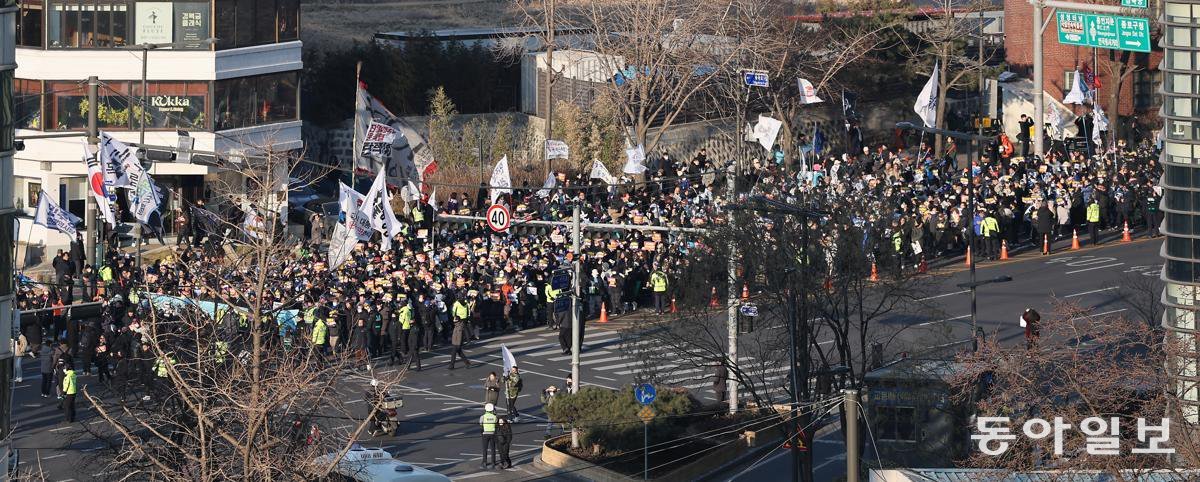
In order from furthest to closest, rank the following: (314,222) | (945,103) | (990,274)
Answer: (945,103) < (314,222) < (990,274)

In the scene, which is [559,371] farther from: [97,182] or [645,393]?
[97,182]

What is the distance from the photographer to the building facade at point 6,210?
896 inches

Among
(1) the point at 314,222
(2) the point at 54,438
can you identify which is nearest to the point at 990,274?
(1) the point at 314,222

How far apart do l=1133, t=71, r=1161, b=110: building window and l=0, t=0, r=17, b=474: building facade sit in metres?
54.9

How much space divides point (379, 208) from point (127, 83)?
1476 cm

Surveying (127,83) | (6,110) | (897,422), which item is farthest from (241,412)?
(127,83)

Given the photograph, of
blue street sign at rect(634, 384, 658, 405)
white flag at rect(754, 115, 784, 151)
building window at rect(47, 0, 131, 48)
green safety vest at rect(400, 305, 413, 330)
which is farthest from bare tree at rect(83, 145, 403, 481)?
building window at rect(47, 0, 131, 48)

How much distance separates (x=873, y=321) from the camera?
47125mm

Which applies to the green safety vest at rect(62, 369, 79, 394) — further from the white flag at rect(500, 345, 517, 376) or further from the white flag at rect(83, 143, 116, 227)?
the white flag at rect(500, 345, 517, 376)

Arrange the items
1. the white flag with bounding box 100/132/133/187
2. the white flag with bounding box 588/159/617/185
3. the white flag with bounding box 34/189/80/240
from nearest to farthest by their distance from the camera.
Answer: the white flag with bounding box 34/189/80/240
the white flag with bounding box 100/132/133/187
the white flag with bounding box 588/159/617/185

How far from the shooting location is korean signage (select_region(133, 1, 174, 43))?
2314 inches

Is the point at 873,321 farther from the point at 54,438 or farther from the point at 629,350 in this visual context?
the point at 54,438

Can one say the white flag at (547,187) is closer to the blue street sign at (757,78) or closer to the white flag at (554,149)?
the white flag at (554,149)

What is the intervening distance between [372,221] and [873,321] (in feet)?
41.3
